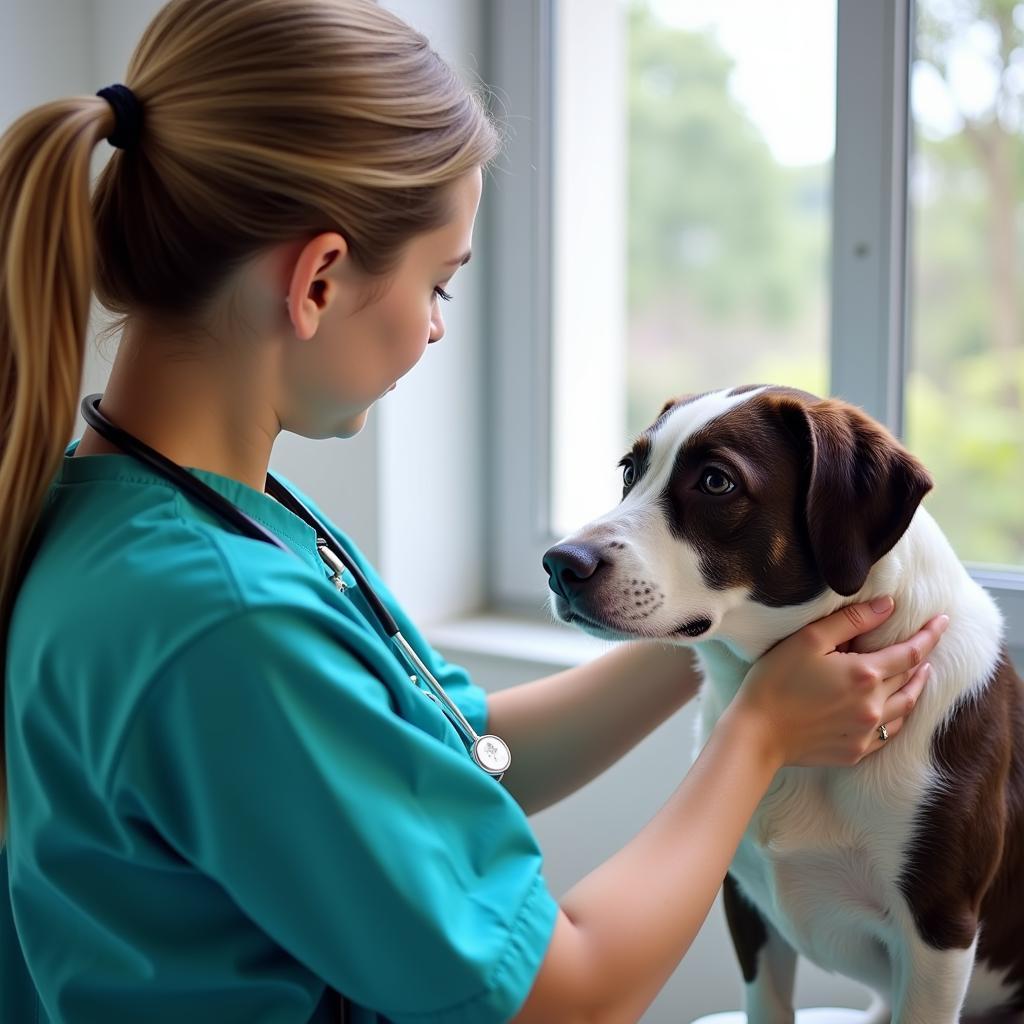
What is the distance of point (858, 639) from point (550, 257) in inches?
41.0

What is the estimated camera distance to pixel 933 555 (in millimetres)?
1071

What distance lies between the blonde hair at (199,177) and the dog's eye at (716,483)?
34 cm

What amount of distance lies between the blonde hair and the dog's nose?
0.29 m

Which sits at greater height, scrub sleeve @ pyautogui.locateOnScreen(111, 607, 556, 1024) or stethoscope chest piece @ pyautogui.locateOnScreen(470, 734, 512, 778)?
scrub sleeve @ pyautogui.locateOnScreen(111, 607, 556, 1024)

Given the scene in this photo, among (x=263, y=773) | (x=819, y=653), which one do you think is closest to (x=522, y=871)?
(x=263, y=773)

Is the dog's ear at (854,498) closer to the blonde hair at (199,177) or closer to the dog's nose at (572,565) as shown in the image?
the dog's nose at (572,565)

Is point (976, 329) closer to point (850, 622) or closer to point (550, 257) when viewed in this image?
point (550, 257)

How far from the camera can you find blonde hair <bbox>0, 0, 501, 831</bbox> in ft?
2.63

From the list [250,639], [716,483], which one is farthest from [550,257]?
[250,639]

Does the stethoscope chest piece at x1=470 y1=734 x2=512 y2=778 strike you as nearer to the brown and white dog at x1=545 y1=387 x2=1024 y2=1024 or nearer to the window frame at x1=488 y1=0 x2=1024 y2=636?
the brown and white dog at x1=545 y1=387 x2=1024 y2=1024

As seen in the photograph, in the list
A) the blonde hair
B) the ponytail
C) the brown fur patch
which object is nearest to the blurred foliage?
the brown fur patch

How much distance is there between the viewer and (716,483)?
41.0 inches

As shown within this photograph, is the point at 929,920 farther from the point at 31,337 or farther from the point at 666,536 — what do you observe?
the point at 31,337

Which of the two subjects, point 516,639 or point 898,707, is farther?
point 516,639
